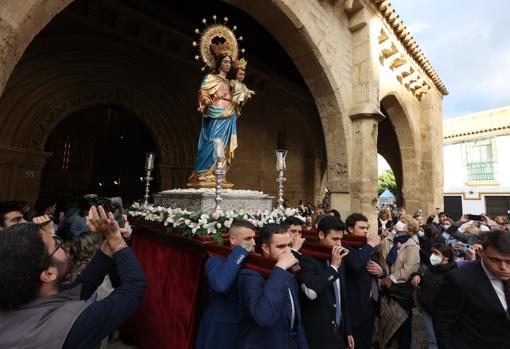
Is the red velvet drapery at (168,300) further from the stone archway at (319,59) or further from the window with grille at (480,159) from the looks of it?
the window with grille at (480,159)

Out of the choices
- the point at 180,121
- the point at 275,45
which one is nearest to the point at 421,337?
the point at 180,121

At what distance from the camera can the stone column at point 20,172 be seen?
5.50 meters

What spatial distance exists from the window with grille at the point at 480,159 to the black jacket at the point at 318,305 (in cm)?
1798

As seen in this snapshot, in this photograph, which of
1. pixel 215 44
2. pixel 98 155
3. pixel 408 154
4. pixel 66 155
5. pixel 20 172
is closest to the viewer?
pixel 215 44

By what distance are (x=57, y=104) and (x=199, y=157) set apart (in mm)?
4417

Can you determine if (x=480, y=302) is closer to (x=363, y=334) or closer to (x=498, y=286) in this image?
(x=498, y=286)

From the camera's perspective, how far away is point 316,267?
1.89 metres

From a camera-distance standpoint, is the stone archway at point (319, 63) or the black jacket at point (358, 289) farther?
the stone archway at point (319, 63)

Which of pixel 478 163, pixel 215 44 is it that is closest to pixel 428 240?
pixel 215 44

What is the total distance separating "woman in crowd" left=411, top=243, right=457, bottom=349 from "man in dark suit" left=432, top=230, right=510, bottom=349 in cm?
70

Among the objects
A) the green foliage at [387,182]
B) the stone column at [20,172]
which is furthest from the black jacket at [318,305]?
the green foliage at [387,182]

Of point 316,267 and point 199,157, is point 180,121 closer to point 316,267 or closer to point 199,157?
point 199,157

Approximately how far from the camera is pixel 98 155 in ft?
36.4

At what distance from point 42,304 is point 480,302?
Result: 2.23 meters
